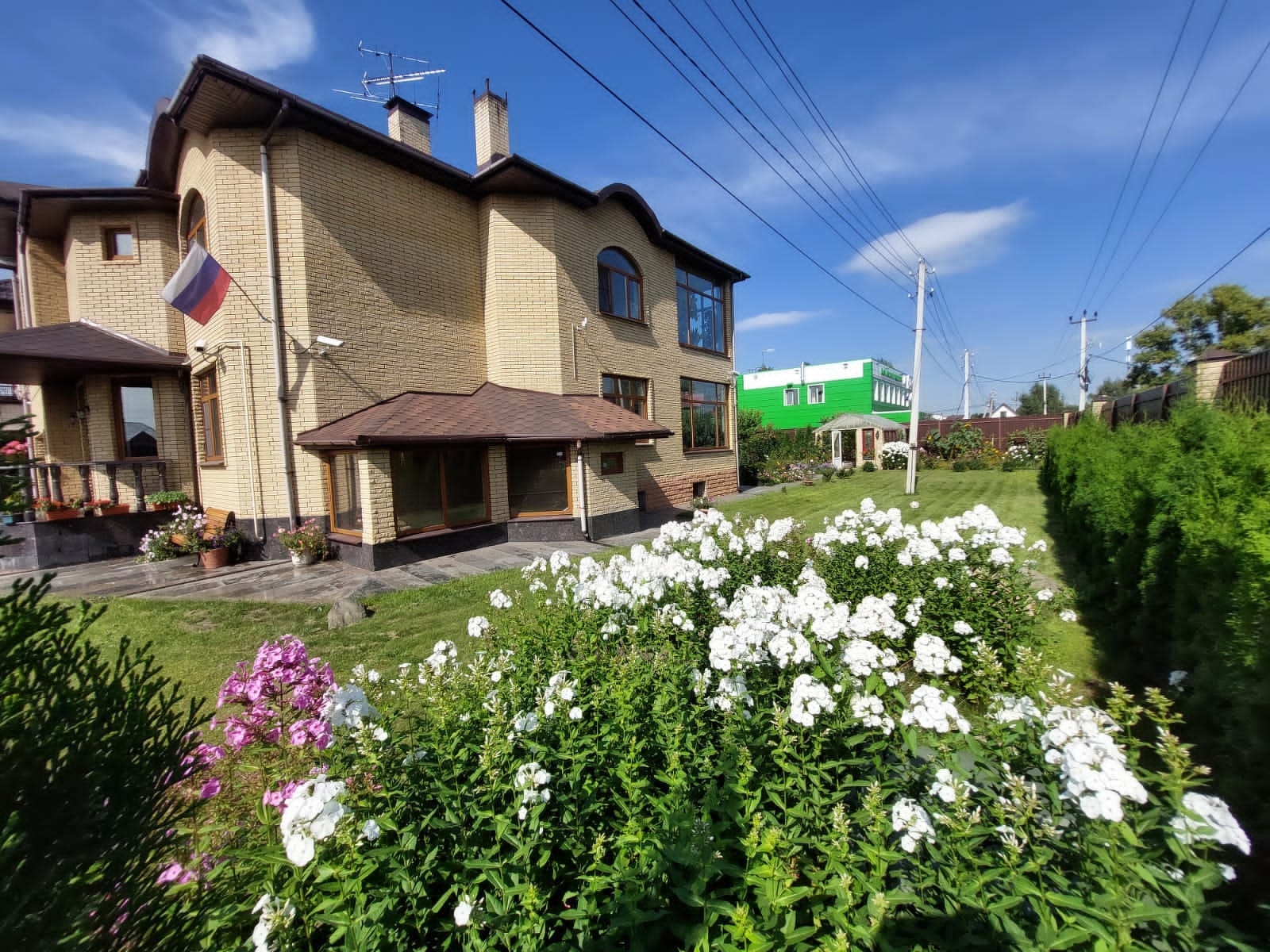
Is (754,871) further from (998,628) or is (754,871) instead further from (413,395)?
(413,395)

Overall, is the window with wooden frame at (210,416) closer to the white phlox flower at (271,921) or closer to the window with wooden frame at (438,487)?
the window with wooden frame at (438,487)

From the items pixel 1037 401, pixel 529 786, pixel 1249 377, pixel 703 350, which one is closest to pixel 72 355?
pixel 529 786

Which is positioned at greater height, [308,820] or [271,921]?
[308,820]

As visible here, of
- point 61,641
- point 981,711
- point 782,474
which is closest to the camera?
point 61,641

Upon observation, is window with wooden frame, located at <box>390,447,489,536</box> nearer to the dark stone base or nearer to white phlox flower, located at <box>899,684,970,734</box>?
the dark stone base

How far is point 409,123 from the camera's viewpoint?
12.2m

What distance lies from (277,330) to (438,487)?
3815 mm

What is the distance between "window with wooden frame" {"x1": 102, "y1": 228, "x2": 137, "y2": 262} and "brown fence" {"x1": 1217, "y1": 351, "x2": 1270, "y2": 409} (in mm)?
18559

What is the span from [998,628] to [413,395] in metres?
10.3

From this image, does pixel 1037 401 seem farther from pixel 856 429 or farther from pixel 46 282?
pixel 46 282

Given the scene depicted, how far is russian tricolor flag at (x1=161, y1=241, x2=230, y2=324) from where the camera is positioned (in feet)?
28.0

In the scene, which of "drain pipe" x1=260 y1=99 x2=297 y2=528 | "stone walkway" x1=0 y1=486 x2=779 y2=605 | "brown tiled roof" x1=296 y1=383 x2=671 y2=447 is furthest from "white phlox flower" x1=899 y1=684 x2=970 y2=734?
"drain pipe" x1=260 y1=99 x2=297 y2=528

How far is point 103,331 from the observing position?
11500 millimetres

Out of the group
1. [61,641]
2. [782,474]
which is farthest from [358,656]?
[782,474]
